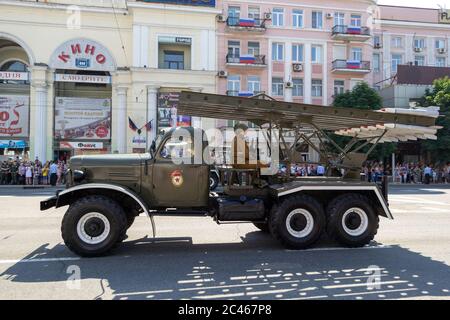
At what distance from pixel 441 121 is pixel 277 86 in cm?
1420

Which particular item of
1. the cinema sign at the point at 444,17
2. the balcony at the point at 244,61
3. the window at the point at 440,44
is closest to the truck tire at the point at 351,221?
the balcony at the point at 244,61

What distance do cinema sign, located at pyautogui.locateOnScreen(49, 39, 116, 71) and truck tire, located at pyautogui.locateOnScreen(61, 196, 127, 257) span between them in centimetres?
2987

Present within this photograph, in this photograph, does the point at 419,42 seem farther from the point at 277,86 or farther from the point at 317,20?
the point at 277,86

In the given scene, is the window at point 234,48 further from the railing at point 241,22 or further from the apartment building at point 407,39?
the apartment building at point 407,39

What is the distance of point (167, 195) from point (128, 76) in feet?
96.9

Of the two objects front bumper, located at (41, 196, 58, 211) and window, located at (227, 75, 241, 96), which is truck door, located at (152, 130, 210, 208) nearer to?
front bumper, located at (41, 196, 58, 211)

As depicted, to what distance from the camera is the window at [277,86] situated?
127 feet

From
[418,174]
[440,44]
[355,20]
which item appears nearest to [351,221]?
[418,174]

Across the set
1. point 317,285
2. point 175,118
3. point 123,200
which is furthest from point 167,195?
point 175,118

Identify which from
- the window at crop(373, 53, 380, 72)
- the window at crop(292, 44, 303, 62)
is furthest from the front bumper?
the window at crop(373, 53, 380, 72)

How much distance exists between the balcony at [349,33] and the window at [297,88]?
5358 millimetres

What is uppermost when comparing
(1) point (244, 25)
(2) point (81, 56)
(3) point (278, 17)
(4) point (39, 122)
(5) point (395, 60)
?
(3) point (278, 17)

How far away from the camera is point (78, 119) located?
113 ft
